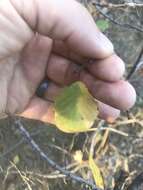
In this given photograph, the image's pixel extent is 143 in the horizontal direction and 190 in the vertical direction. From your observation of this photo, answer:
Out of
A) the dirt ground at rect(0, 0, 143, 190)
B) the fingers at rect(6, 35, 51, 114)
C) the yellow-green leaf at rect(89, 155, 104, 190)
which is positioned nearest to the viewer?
the fingers at rect(6, 35, 51, 114)

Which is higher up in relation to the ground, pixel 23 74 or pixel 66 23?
pixel 66 23

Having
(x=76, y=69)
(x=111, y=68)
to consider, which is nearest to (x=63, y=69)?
(x=76, y=69)

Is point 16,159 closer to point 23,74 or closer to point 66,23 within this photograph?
point 23,74

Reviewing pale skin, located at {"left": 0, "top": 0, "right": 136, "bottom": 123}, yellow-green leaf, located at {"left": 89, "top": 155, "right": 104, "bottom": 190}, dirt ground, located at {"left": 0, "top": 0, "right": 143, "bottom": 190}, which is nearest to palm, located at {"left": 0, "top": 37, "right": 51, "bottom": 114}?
pale skin, located at {"left": 0, "top": 0, "right": 136, "bottom": 123}

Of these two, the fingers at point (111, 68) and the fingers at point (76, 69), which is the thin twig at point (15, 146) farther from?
the fingers at point (111, 68)

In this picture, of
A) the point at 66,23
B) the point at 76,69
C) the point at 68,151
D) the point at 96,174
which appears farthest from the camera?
the point at 68,151

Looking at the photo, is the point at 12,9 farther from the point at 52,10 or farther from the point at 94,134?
the point at 94,134

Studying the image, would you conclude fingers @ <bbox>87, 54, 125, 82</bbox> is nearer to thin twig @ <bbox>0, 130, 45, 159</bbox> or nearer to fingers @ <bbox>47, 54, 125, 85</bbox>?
fingers @ <bbox>47, 54, 125, 85</bbox>
